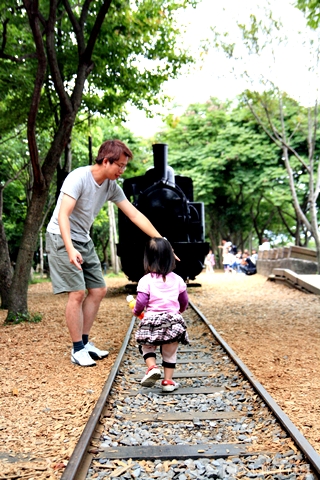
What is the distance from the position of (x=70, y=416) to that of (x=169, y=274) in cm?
150

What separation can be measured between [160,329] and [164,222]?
6738 millimetres

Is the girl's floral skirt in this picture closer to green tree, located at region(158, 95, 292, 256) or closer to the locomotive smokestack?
the locomotive smokestack

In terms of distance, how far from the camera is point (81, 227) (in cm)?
528

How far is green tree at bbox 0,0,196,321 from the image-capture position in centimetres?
882

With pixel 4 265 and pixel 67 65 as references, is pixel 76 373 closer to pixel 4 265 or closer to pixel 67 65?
pixel 4 265

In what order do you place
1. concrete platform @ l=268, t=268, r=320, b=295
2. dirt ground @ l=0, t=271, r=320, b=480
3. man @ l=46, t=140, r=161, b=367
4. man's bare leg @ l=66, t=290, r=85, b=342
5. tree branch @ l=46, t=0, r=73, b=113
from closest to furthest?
dirt ground @ l=0, t=271, r=320, b=480 < man @ l=46, t=140, r=161, b=367 < man's bare leg @ l=66, t=290, r=85, b=342 < tree branch @ l=46, t=0, r=73, b=113 < concrete platform @ l=268, t=268, r=320, b=295

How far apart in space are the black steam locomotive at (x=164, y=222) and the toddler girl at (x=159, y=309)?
6.52 metres

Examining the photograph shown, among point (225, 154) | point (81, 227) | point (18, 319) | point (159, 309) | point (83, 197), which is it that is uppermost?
point (225, 154)

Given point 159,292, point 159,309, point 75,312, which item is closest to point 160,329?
point 159,309

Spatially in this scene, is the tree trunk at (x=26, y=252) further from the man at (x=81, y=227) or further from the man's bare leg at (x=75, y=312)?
the man's bare leg at (x=75, y=312)

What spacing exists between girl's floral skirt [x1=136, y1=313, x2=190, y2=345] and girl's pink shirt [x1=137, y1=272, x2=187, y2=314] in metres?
0.06

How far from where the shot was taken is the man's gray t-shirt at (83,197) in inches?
196

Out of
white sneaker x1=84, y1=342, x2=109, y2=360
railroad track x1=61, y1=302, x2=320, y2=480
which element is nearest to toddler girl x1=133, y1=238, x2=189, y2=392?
railroad track x1=61, y1=302, x2=320, y2=480

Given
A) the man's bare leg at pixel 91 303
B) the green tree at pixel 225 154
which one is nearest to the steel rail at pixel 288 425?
the man's bare leg at pixel 91 303
